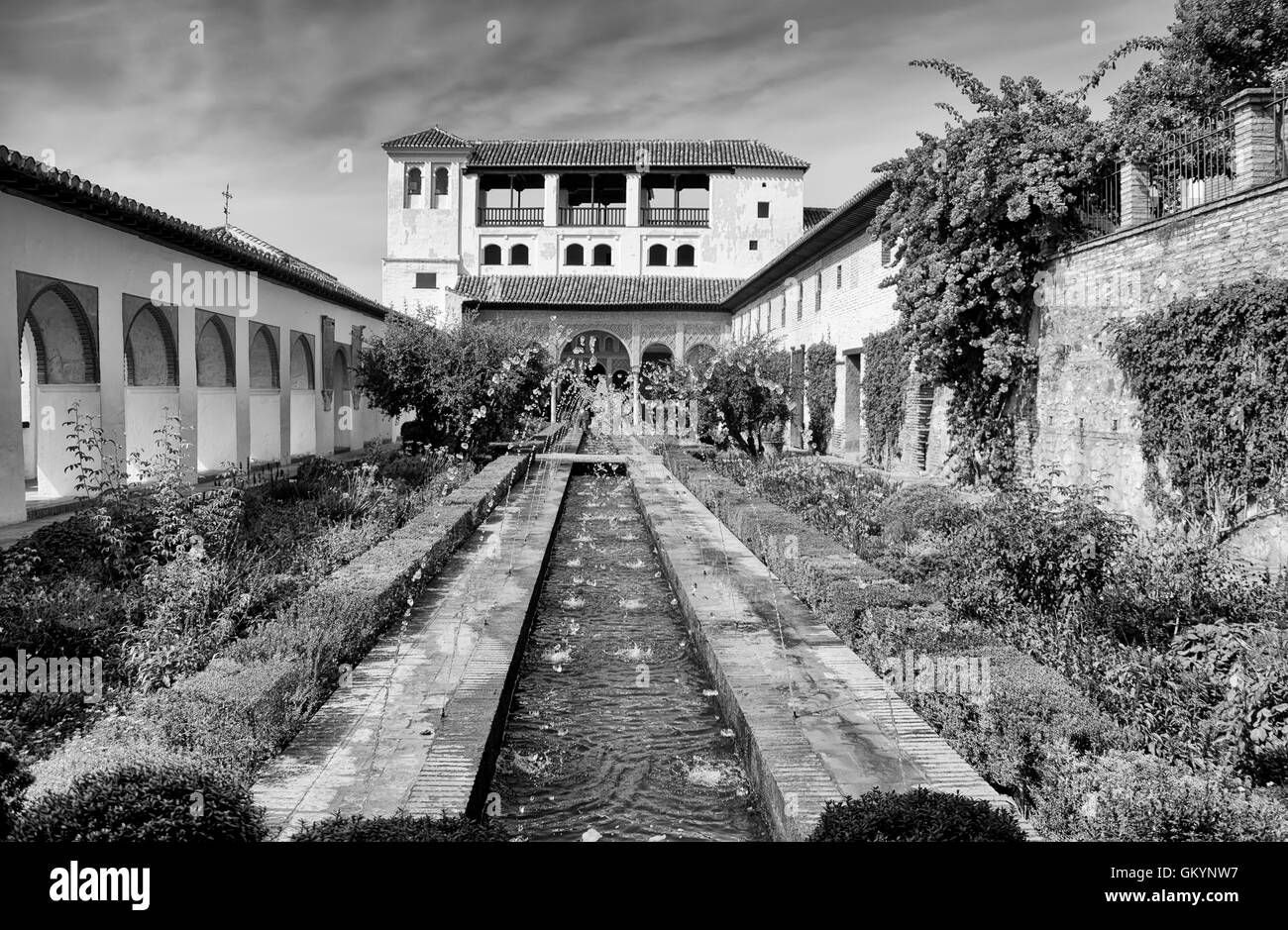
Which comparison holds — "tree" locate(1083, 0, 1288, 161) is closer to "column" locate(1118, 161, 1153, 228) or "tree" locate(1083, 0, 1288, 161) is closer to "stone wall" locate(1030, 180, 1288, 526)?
"column" locate(1118, 161, 1153, 228)

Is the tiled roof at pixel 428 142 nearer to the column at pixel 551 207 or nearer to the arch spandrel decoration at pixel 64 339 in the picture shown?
the column at pixel 551 207

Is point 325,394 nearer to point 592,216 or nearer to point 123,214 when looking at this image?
point 123,214

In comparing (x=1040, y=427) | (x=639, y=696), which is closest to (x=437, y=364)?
(x=1040, y=427)

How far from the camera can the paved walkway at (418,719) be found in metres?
3.69

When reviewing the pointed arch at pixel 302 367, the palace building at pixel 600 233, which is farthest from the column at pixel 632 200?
the pointed arch at pixel 302 367

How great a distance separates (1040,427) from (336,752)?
10098 millimetres

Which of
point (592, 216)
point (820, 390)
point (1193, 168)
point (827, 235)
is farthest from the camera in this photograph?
point (592, 216)

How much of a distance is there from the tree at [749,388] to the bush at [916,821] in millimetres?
14336

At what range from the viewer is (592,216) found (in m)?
38.9

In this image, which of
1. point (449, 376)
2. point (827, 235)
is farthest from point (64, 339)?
point (827, 235)

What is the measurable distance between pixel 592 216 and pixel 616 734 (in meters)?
35.4

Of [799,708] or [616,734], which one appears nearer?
[799,708]

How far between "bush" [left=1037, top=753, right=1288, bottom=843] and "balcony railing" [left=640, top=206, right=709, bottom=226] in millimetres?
36334

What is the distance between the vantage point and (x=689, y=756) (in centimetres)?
500
